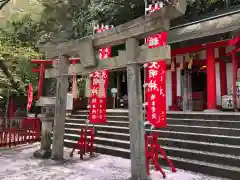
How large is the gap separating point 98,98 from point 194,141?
3229 millimetres

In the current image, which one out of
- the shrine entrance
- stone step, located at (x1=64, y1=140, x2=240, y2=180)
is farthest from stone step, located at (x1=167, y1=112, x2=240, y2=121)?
the shrine entrance

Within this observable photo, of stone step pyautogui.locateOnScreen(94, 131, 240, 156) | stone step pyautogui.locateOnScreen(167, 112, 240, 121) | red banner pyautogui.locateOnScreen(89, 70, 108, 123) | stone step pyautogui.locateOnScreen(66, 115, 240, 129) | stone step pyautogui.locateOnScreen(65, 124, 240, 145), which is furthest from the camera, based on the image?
red banner pyautogui.locateOnScreen(89, 70, 108, 123)

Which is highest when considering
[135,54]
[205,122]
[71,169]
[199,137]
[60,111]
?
[135,54]

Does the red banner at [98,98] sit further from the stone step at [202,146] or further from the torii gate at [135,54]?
the stone step at [202,146]

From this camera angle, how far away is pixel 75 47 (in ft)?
21.7

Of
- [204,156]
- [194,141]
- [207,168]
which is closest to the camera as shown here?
[207,168]

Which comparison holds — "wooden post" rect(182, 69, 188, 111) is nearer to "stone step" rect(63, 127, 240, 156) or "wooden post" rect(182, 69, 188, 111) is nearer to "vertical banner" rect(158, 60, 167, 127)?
"stone step" rect(63, 127, 240, 156)

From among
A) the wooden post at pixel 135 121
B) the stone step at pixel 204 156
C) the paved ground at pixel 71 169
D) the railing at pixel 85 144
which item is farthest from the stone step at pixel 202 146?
the railing at pixel 85 144

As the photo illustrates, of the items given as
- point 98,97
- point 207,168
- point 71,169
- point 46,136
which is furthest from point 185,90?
point 71,169

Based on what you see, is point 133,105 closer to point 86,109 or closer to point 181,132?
point 181,132

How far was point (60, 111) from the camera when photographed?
22.5 feet

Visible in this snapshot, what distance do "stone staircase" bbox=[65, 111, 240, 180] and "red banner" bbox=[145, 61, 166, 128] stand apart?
121 cm

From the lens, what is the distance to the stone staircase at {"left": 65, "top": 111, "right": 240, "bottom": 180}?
18.0ft

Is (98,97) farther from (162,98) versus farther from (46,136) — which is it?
(162,98)
